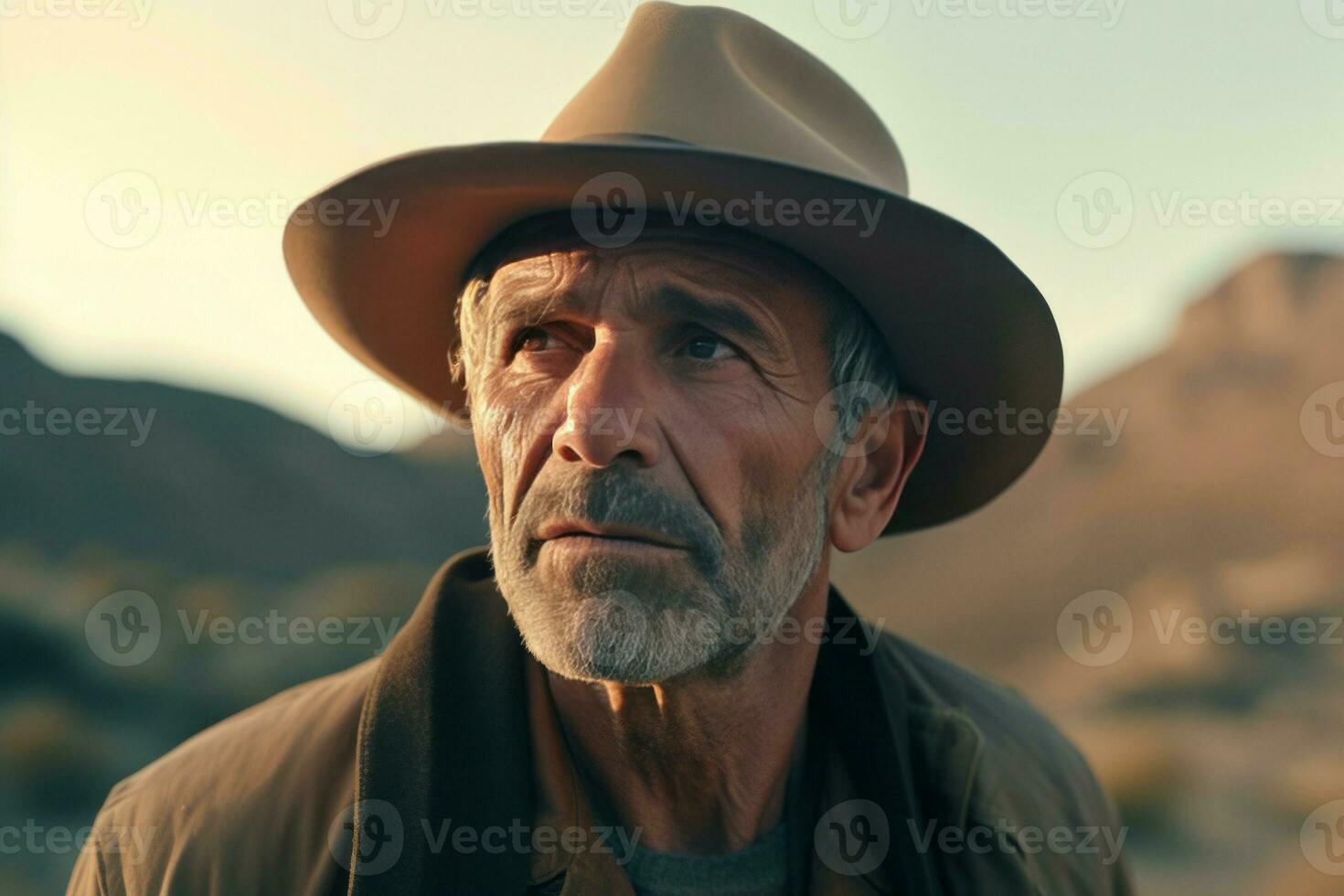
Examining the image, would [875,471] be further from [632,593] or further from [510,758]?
[510,758]

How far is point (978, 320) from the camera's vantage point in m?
2.98

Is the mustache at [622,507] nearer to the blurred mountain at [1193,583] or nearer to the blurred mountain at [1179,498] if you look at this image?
the blurred mountain at [1193,583]

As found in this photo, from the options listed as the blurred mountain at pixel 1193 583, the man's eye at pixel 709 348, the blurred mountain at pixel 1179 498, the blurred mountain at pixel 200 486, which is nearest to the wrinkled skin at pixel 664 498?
the man's eye at pixel 709 348

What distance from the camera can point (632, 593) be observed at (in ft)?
8.18

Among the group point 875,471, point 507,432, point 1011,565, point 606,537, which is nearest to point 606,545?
point 606,537

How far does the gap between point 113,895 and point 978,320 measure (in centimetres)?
218

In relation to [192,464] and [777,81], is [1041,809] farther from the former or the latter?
[192,464]

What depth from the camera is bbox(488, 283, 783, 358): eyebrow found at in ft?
8.55

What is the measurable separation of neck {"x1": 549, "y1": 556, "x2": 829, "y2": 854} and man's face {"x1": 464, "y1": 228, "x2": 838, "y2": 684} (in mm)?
106

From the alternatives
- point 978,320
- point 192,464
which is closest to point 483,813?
point 978,320

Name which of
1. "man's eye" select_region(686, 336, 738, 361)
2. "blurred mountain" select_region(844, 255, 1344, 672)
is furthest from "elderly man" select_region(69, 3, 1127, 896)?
"blurred mountain" select_region(844, 255, 1344, 672)

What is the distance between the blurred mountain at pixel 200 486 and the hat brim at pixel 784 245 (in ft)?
65.6

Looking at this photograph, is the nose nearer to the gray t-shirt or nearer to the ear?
the ear

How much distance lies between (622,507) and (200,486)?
94.6 feet
